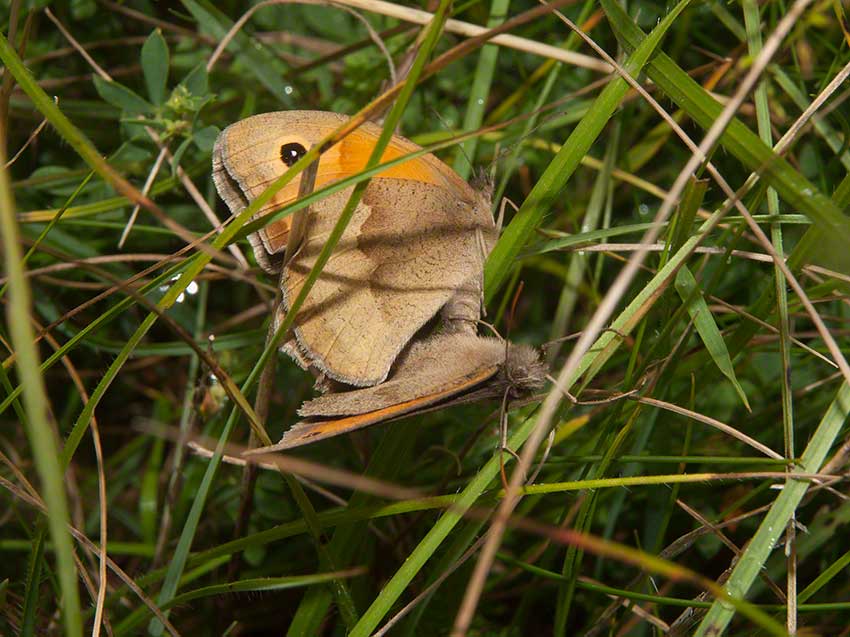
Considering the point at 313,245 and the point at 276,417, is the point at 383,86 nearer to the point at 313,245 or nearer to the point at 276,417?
the point at 313,245

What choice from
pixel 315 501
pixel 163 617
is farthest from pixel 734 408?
pixel 163 617

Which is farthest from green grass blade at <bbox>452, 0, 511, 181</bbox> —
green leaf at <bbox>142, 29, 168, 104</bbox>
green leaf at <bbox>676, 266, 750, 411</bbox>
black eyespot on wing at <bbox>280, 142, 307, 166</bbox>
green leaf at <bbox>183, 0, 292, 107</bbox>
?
green leaf at <bbox>142, 29, 168, 104</bbox>

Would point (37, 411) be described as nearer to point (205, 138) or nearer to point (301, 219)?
point (301, 219)

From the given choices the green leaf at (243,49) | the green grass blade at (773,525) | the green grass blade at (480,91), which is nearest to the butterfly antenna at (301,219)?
the green grass blade at (480,91)

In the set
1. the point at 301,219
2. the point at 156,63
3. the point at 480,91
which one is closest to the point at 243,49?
the point at 156,63

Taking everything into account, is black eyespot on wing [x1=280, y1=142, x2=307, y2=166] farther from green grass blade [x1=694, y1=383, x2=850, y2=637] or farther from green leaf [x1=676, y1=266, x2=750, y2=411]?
green grass blade [x1=694, y1=383, x2=850, y2=637]

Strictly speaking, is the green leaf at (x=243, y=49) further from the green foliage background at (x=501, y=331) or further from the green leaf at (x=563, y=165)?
the green leaf at (x=563, y=165)
